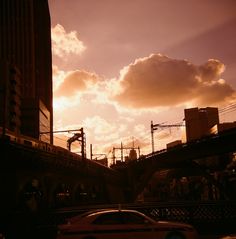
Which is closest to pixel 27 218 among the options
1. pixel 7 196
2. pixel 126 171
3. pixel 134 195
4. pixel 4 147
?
pixel 4 147

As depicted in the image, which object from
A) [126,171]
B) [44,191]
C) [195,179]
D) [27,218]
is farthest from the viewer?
[195,179]

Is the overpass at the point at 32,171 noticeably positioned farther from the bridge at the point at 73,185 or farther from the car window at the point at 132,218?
the car window at the point at 132,218

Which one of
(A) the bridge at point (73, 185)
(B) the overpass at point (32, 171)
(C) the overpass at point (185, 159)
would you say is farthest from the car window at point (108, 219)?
(C) the overpass at point (185, 159)

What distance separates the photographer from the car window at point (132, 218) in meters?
16.0

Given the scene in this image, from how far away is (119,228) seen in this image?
1592cm

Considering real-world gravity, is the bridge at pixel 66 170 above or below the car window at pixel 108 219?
above

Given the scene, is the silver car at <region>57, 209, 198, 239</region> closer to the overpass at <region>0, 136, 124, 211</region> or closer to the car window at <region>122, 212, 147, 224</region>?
the car window at <region>122, 212, 147, 224</region>

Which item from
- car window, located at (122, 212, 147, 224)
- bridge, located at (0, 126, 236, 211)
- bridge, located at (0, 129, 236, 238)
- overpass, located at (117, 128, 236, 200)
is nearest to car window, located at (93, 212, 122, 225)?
car window, located at (122, 212, 147, 224)

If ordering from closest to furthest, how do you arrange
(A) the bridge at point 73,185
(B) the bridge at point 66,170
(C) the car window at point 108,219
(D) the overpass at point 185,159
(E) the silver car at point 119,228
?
(E) the silver car at point 119,228 < (C) the car window at point 108,219 < (A) the bridge at point 73,185 < (B) the bridge at point 66,170 < (D) the overpass at point 185,159

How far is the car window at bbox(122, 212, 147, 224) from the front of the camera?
16.0m

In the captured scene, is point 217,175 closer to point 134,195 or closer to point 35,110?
point 134,195

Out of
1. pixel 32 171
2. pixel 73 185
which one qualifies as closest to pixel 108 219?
pixel 32 171

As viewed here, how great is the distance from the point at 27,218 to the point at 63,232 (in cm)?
447

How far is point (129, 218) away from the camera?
636 inches
